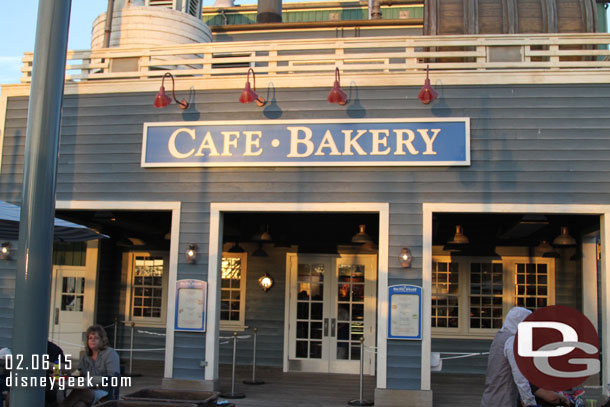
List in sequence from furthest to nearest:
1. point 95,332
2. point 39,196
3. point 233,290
A: point 233,290, point 95,332, point 39,196

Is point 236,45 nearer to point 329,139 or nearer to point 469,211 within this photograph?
point 329,139

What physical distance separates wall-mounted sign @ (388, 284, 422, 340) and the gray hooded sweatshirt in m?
4.09

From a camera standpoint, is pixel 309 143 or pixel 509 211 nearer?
pixel 509 211

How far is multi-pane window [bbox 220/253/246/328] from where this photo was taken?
12961mm

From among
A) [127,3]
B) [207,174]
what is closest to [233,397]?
[207,174]

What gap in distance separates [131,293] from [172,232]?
4109mm

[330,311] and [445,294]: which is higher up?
[445,294]

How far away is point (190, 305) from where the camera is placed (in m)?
9.68

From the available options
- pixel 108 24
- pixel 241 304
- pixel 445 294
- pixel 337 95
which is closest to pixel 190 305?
pixel 241 304

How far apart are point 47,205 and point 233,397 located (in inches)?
226

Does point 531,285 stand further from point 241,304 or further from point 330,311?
point 241,304

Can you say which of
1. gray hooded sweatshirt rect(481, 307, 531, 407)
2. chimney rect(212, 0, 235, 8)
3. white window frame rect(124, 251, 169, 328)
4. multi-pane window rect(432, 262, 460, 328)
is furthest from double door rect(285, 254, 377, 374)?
chimney rect(212, 0, 235, 8)

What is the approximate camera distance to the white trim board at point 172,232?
964 cm

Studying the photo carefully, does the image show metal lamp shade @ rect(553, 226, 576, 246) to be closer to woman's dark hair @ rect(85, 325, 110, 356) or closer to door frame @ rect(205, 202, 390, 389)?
door frame @ rect(205, 202, 390, 389)
